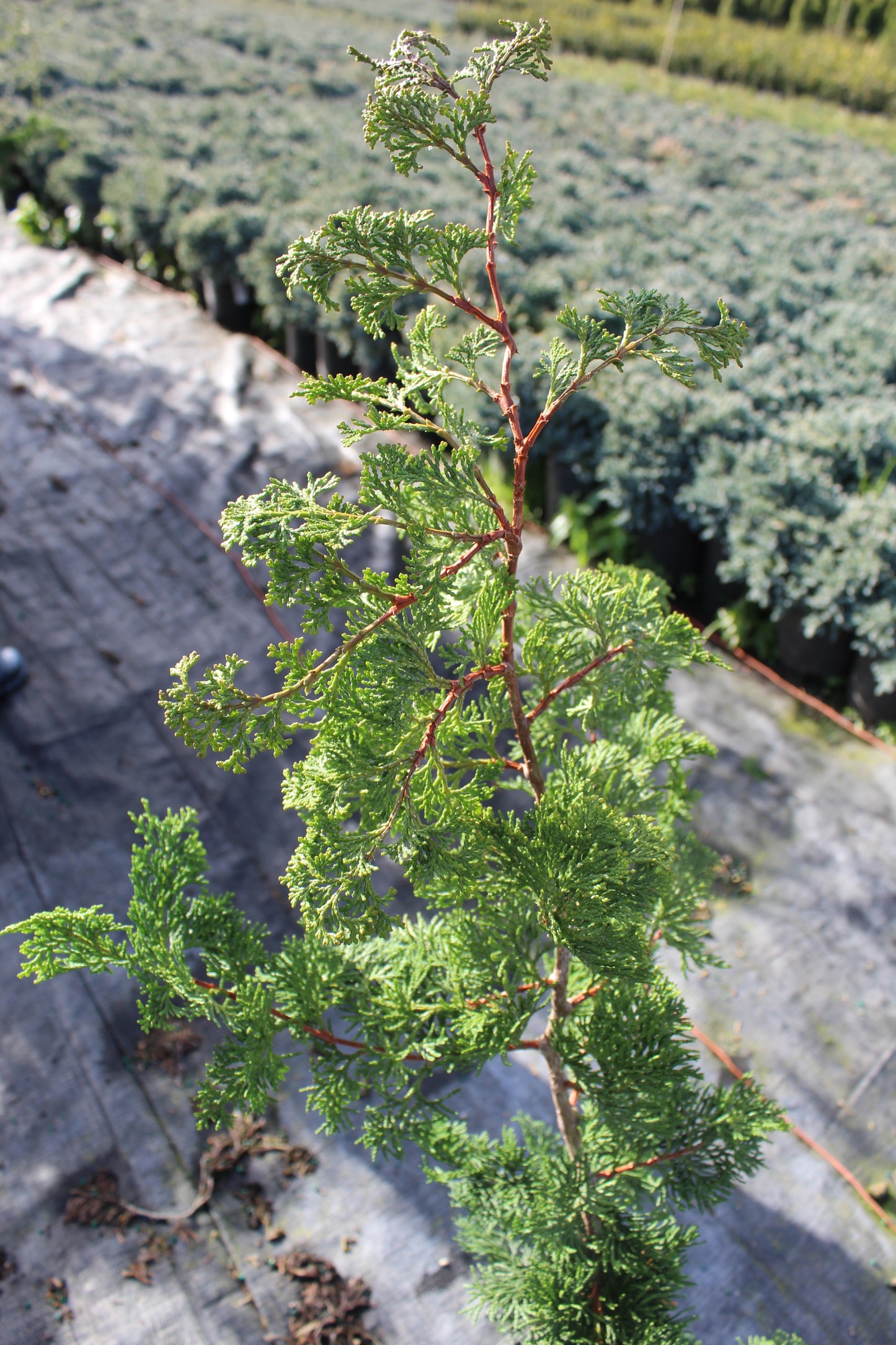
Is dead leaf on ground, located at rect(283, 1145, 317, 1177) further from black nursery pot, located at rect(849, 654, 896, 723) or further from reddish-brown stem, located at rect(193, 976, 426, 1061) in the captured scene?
black nursery pot, located at rect(849, 654, 896, 723)

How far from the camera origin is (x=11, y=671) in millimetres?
3842

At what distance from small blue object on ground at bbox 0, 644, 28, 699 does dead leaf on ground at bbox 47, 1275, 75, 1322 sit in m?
2.31

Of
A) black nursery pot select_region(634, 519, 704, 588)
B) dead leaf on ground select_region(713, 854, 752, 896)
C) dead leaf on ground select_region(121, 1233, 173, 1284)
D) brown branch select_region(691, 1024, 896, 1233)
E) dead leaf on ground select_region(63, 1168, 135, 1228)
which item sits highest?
black nursery pot select_region(634, 519, 704, 588)

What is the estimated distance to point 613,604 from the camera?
1.35m

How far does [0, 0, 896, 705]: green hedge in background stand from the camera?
13.9ft

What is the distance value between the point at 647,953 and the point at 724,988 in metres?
2.08

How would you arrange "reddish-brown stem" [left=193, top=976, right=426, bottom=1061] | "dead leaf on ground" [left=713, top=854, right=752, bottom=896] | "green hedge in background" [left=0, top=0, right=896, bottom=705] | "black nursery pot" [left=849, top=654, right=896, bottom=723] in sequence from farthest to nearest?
"green hedge in background" [left=0, top=0, right=896, bottom=705], "black nursery pot" [left=849, top=654, right=896, bottom=723], "dead leaf on ground" [left=713, top=854, right=752, bottom=896], "reddish-brown stem" [left=193, top=976, right=426, bottom=1061]

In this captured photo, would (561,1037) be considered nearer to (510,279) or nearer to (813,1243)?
(813,1243)

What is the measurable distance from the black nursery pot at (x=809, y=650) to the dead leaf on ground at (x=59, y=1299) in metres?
3.80

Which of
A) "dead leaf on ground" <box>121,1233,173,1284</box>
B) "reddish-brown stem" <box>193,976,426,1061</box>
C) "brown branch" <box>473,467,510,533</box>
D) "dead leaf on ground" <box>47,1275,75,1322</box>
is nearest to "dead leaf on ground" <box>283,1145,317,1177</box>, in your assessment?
"dead leaf on ground" <box>121,1233,173,1284</box>

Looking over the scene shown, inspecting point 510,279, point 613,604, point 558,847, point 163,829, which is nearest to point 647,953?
point 558,847

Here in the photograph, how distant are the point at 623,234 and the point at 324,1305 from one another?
6893 millimetres

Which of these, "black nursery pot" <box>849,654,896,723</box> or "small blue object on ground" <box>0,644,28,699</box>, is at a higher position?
"black nursery pot" <box>849,654,896,723</box>

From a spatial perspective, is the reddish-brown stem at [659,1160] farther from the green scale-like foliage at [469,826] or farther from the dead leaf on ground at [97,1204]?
the dead leaf on ground at [97,1204]
